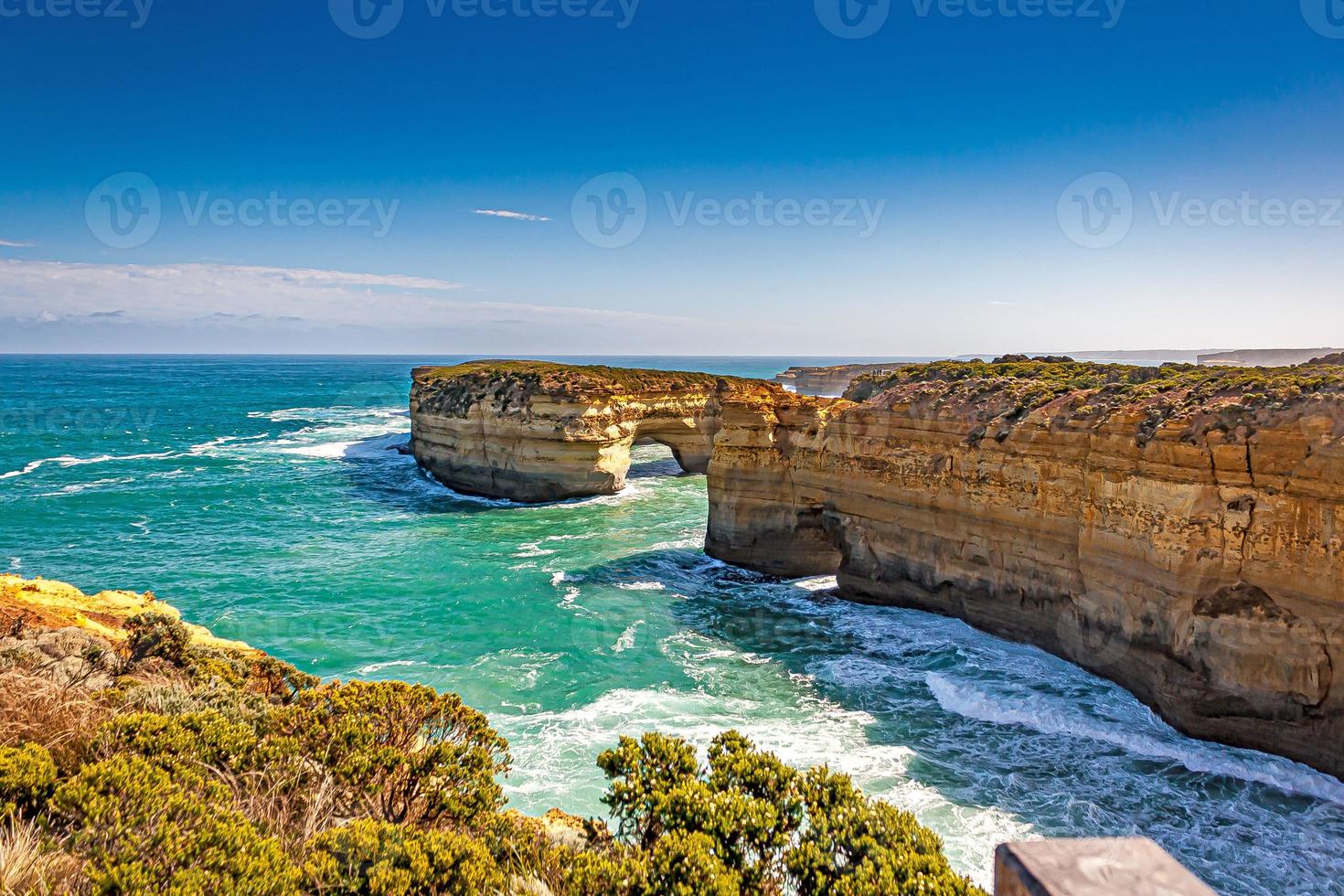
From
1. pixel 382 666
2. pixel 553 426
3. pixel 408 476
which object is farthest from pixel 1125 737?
pixel 408 476

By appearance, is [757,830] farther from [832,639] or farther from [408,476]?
[408,476]

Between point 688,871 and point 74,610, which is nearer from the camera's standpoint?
point 688,871

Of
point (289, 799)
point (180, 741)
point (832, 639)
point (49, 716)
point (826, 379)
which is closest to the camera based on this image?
point (180, 741)

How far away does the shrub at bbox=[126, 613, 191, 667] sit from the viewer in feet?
41.4

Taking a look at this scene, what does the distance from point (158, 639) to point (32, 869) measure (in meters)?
8.31

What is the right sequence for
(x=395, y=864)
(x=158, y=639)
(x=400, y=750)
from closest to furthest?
(x=395, y=864) → (x=400, y=750) → (x=158, y=639)

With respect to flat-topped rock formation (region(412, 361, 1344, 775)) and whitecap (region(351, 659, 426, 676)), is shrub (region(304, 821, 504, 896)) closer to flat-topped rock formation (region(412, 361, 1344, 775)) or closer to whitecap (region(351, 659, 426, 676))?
whitecap (region(351, 659, 426, 676))

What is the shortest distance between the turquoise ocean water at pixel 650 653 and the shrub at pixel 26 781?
25.3ft

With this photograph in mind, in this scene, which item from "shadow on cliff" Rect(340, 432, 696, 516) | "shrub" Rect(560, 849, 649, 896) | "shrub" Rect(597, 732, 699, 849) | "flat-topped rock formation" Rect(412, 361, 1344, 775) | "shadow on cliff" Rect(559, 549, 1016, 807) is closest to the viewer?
"shrub" Rect(560, 849, 649, 896)

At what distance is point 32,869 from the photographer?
570cm

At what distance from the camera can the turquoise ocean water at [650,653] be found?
41.5ft

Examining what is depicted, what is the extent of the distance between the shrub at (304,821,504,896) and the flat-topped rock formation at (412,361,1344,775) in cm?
1484

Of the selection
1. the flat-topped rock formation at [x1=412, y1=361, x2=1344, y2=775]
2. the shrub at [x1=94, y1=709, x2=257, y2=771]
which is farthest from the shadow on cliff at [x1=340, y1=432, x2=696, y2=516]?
the shrub at [x1=94, y1=709, x2=257, y2=771]

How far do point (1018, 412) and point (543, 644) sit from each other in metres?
15.0
